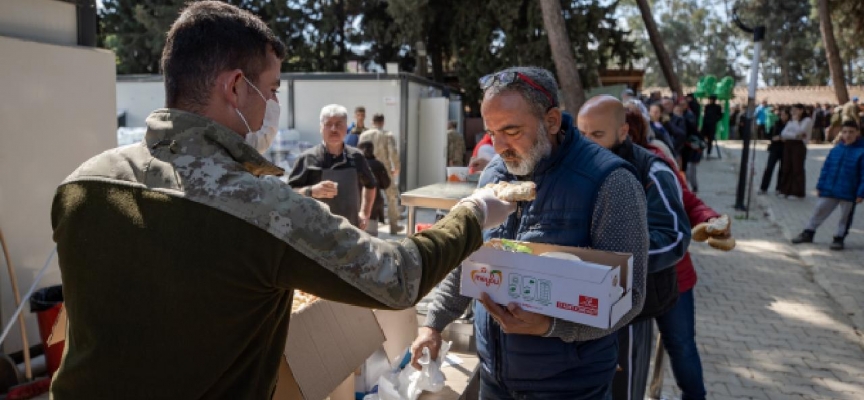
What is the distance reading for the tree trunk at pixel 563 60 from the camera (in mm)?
12094

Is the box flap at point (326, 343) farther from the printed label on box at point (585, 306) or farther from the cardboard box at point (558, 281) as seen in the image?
the printed label on box at point (585, 306)

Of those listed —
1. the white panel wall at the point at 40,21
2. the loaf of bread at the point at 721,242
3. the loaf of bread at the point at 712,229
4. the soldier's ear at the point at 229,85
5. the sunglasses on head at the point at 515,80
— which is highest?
the white panel wall at the point at 40,21

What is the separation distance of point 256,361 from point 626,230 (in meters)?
1.32

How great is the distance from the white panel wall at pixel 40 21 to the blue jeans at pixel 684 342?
16.7 ft

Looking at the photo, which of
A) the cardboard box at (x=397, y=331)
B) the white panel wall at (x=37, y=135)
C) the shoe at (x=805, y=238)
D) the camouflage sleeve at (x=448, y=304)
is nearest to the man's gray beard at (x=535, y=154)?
the camouflage sleeve at (x=448, y=304)

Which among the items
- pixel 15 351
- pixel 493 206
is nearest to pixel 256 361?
pixel 493 206

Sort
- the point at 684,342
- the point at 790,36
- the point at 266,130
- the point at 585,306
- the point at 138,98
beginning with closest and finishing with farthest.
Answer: the point at 266,130, the point at 585,306, the point at 684,342, the point at 138,98, the point at 790,36

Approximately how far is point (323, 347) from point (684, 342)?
2.23 metres

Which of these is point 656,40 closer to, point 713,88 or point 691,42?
point 713,88

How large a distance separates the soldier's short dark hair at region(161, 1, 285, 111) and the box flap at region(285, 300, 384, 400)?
1.30 meters

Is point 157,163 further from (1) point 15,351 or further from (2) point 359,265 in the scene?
(1) point 15,351

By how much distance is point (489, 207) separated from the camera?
1.82 m

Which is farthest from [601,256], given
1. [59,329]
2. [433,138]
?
[433,138]

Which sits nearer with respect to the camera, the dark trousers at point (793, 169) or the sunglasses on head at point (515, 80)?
the sunglasses on head at point (515, 80)
